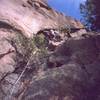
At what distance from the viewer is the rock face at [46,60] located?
1395 cm

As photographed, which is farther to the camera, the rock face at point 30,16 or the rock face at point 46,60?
the rock face at point 30,16

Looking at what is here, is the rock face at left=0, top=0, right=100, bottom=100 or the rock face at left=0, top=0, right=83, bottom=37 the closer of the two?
the rock face at left=0, top=0, right=100, bottom=100

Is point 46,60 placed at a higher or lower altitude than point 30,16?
lower

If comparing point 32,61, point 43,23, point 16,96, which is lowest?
point 16,96

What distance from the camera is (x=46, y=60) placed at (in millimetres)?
16359

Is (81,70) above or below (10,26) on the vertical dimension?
below

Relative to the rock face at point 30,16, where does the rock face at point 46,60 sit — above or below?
below

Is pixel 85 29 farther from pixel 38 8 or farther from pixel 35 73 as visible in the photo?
pixel 35 73

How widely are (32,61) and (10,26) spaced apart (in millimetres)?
2604

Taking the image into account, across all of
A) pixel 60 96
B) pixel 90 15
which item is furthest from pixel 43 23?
pixel 60 96

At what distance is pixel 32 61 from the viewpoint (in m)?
16.3

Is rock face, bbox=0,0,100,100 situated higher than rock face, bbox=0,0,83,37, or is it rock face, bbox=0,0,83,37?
rock face, bbox=0,0,83,37

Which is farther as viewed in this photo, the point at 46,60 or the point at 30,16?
the point at 30,16

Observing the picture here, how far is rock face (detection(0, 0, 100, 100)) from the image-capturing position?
13.9 metres
